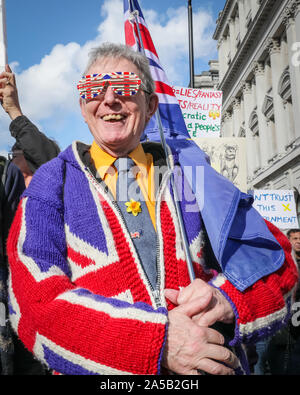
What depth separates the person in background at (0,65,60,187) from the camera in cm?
229

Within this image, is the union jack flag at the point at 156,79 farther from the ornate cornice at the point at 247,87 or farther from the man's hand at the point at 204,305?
the ornate cornice at the point at 247,87

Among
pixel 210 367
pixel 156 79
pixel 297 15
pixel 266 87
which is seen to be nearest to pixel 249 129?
pixel 266 87

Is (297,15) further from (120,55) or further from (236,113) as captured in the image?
(120,55)

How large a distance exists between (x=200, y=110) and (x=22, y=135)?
402 cm

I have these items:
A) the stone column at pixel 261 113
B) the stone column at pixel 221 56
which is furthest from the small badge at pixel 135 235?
the stone column at pixel 221 56

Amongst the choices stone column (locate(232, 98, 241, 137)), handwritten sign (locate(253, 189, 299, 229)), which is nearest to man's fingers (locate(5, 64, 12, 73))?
handwritten sign (locate(253, 189, 299, 229))

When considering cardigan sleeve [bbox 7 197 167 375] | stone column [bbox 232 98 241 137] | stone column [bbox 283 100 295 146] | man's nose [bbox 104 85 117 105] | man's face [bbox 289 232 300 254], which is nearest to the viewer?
cardigan sleeve [bbox 7 197 167 375]

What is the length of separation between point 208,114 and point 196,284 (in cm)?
503

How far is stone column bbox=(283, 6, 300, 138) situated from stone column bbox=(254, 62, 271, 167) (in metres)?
4.38

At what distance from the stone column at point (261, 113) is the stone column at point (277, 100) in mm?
1988

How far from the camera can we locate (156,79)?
235 centimetres

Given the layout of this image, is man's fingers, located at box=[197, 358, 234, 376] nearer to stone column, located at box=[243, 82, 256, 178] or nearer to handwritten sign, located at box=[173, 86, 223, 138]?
handwritten sign, located at box=[173, 86, 223, 138]

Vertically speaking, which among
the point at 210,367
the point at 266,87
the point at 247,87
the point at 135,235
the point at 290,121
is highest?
the point at 247,87

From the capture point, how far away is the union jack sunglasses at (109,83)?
1560 millimetres
